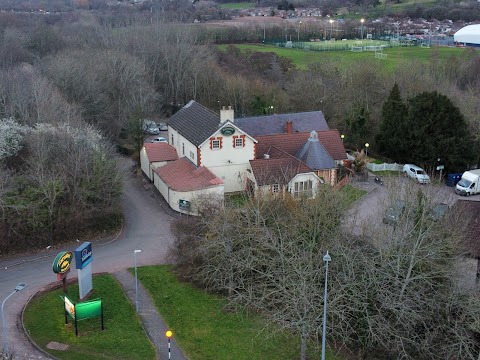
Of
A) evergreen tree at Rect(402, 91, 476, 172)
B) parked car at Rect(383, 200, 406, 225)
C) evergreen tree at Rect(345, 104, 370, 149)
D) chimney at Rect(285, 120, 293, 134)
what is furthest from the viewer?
evergreen tree at Rect(345, 104, 370, 149)

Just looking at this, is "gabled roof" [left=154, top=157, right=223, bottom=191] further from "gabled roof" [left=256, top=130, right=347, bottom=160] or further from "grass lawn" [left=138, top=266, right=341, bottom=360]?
"grass lawn" [left=138, top=266, right=341, bottom=360]

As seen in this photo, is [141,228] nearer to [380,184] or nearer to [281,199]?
[281,199]

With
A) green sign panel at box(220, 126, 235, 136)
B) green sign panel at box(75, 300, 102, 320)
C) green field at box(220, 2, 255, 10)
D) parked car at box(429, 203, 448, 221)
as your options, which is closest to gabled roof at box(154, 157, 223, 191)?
green sign panel at box(220, 126, 235, 136)

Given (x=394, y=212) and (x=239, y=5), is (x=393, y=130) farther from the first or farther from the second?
(x=239, y=5)

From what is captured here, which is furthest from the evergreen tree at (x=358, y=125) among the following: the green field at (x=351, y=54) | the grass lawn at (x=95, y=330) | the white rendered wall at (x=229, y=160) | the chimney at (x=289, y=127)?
the grass lawn at (x=95, y=330)

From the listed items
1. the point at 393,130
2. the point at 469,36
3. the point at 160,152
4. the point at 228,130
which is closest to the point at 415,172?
the point at 393,130

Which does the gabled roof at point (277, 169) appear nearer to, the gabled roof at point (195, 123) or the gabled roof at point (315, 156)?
the gabled roof at point (315, 156)
